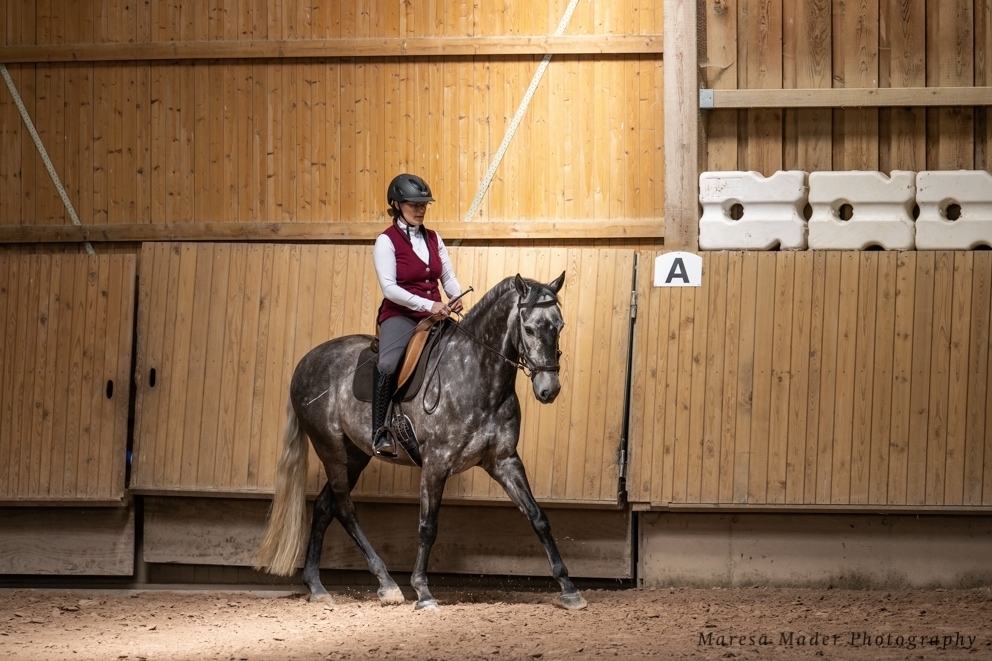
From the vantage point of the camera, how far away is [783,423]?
6758 mm

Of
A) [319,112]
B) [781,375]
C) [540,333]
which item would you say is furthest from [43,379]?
[781,375]

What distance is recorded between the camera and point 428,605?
19.9 ft

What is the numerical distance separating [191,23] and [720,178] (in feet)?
12.0

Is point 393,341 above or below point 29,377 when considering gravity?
above

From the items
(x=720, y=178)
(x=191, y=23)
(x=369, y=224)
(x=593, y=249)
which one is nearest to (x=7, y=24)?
(x=191, y=23)

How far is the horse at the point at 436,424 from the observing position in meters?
5.79

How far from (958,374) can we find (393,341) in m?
3.34

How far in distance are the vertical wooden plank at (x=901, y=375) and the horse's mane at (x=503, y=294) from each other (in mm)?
2279

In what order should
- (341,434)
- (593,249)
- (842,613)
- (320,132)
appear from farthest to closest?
(320,132)
(593,249)
(341,434)
(842,613)

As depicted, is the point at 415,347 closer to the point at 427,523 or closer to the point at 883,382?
the point at 427,523

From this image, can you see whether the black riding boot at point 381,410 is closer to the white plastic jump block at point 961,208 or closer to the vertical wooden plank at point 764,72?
the vertical wooden plank at point 764,72

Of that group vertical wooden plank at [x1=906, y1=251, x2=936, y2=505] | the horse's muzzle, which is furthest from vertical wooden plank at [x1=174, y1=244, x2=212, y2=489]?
vertical wooden plank at [x1=906, y1=251, x2=936, y2=505]

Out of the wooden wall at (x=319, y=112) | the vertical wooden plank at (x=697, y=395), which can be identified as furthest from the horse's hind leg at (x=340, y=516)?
the vertical wooden plank at (x=697, y=395)

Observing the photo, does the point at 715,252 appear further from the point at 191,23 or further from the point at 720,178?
the point at 191,23
